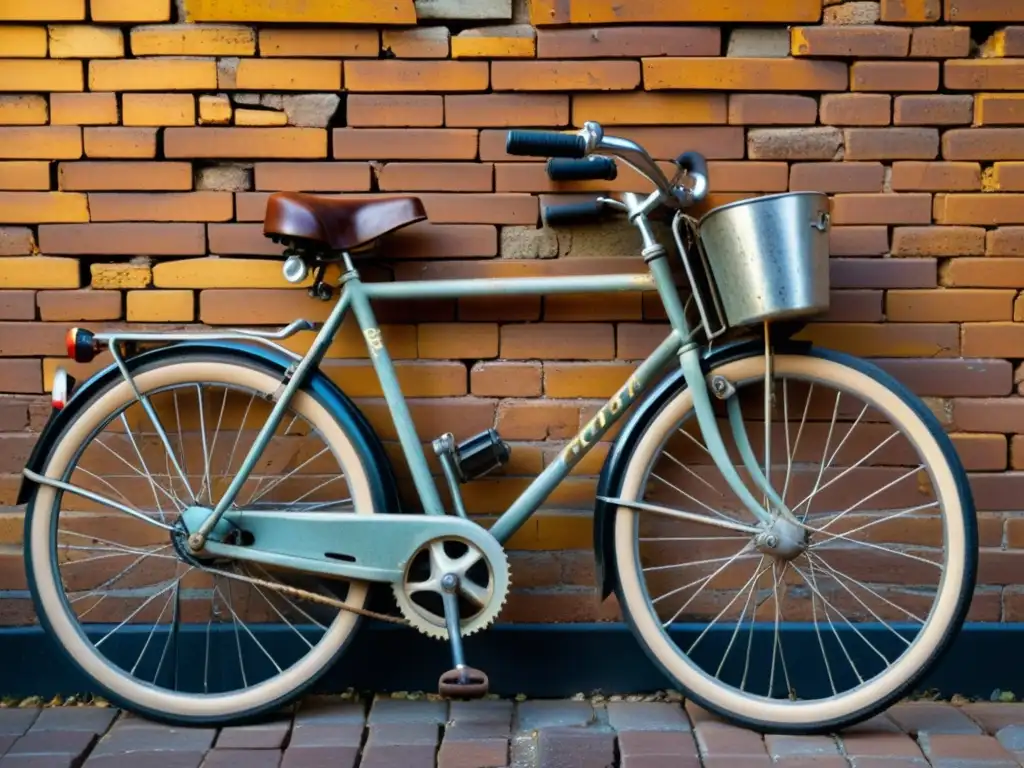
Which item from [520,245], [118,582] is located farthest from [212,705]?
[520,245]

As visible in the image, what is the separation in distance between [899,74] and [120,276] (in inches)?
92.3

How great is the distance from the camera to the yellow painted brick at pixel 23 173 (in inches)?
119

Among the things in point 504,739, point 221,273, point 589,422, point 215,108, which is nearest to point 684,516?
point 589,422

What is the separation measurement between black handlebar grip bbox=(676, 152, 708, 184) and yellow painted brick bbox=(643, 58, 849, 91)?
311 mm

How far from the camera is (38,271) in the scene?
3.05 m

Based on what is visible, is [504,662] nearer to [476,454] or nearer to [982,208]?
[476,454]

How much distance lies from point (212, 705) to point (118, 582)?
0.53 meters

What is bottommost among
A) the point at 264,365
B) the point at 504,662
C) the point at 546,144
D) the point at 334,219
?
the point at 504,662

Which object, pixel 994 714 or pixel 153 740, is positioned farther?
pixel 994 714

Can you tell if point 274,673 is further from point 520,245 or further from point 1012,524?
point 1012,524

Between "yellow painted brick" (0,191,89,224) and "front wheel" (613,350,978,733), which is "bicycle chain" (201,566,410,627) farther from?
"yellow painted brick" (0,191,89,224)

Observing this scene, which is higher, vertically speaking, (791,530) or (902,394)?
(902,394)

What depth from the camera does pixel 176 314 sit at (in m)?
3.06

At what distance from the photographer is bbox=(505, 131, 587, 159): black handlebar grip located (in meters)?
2.39
